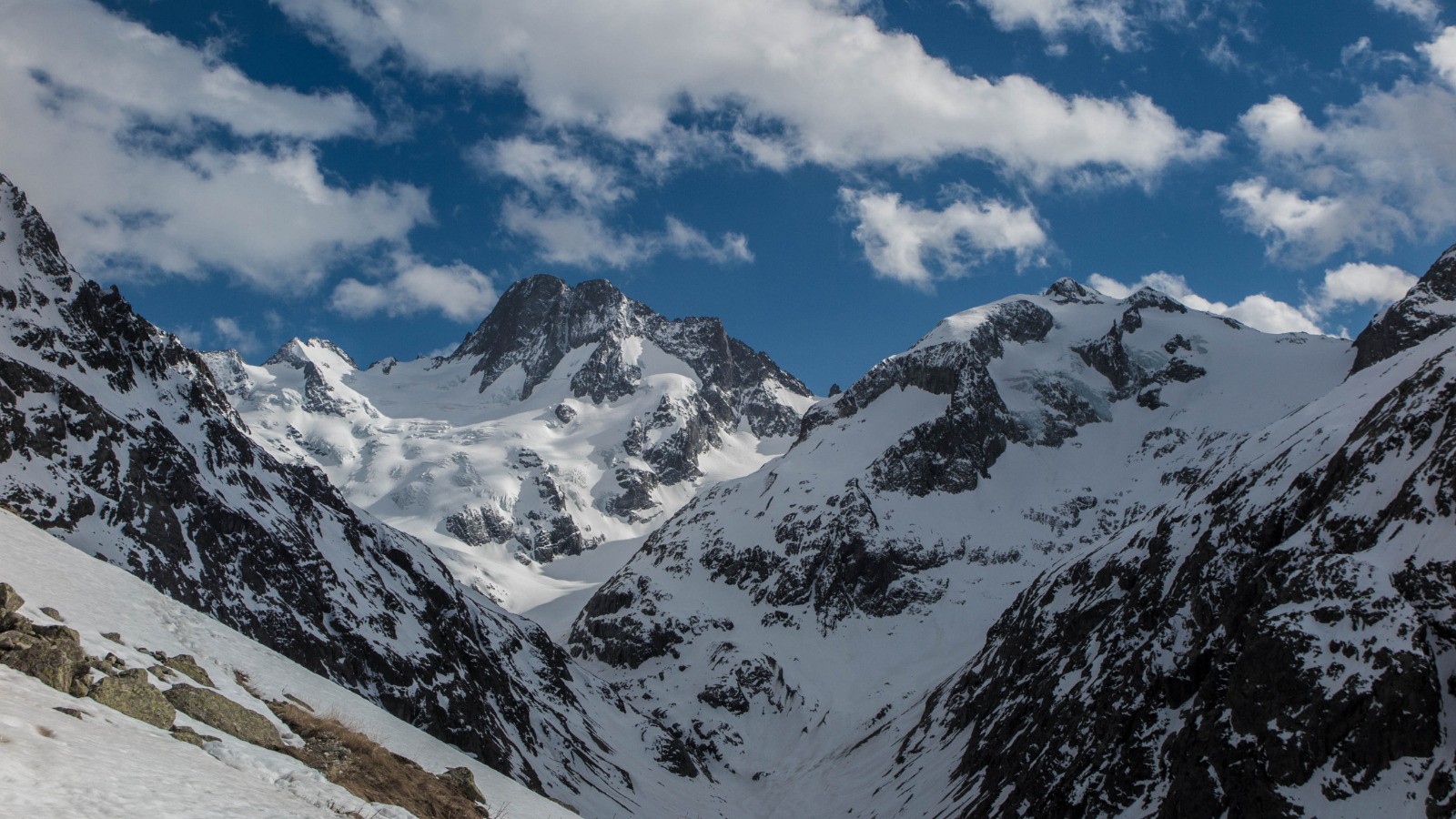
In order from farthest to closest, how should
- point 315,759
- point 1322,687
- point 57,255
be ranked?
point 57,255 → point 1322,687 → point 315,759

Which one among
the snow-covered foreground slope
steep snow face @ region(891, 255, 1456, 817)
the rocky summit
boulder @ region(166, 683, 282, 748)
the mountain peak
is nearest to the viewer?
the snow-covered foreground slope

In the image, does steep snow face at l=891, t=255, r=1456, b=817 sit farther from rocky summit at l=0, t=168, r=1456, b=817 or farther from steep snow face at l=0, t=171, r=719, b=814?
steep snow face at l=0, t=171, r=719, b=814

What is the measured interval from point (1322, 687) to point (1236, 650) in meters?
10.4

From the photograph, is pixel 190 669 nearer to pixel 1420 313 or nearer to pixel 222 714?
pixel 222 714

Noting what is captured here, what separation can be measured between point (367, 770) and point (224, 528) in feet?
260

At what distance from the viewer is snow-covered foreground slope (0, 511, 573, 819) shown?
1248 centimetres

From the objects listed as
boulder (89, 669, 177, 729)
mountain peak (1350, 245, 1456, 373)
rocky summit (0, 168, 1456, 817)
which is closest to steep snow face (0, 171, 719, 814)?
rocky summit (0, 168, 1456, 817)

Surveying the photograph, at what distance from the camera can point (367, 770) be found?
19266 millimetres

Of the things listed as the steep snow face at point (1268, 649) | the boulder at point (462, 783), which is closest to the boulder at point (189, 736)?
the boulder at point (462, 783)

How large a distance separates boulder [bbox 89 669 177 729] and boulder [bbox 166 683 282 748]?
816 millimetres

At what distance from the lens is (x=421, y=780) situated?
69.4 feet

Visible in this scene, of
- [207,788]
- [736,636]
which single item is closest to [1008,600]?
[736,636]

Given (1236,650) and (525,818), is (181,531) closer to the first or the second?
(525,818)

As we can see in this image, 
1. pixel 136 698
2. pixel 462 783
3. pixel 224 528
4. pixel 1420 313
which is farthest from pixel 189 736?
pixel 1420 313
